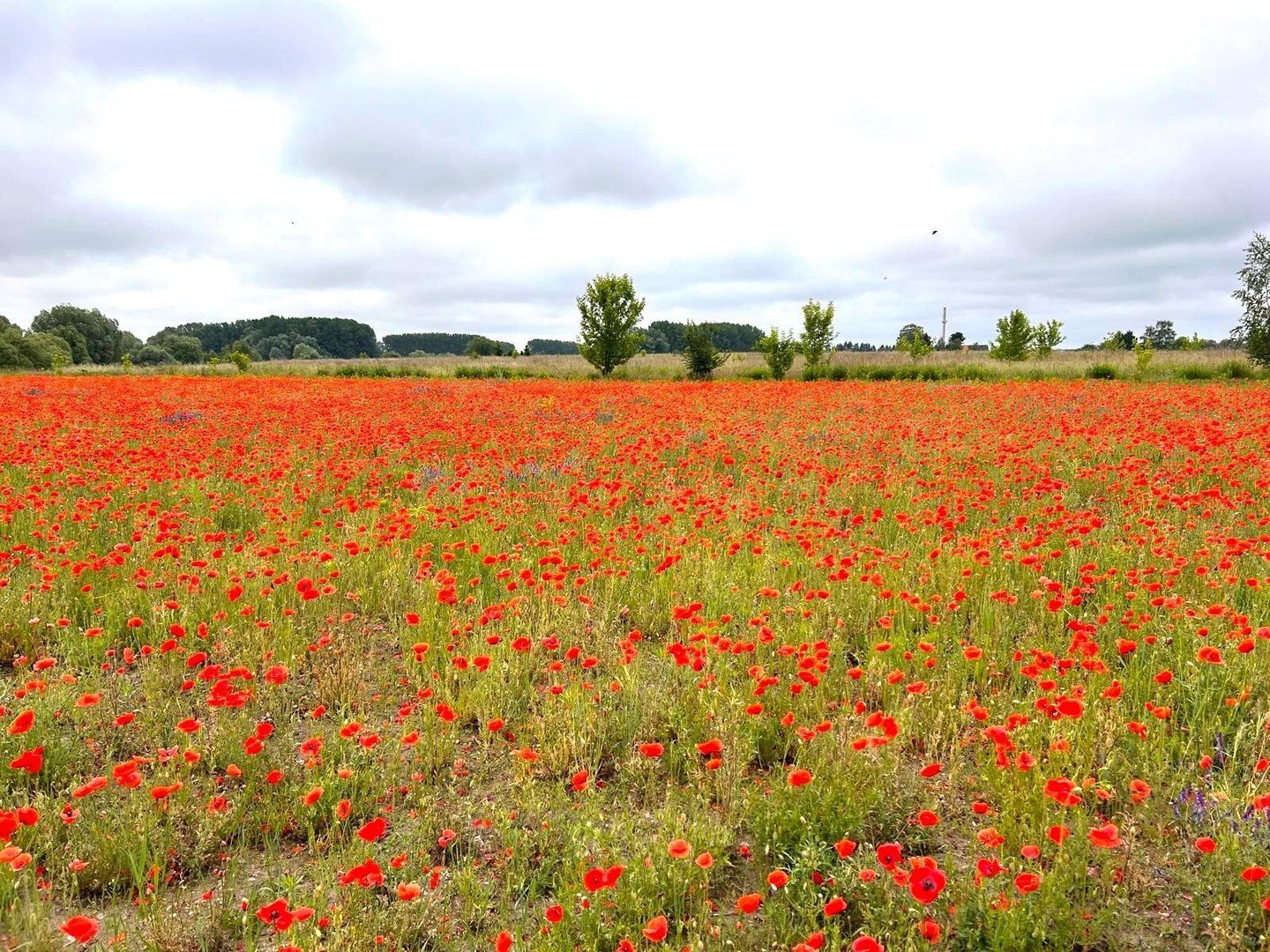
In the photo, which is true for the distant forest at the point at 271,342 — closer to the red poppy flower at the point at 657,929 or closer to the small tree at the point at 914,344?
the small tree at the point at 914,344

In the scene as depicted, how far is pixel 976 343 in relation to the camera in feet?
277

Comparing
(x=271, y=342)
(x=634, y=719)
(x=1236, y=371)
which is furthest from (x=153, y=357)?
(x=634, y=719)

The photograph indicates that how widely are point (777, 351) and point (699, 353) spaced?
4.12m

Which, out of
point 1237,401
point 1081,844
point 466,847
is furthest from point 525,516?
point 1237,401

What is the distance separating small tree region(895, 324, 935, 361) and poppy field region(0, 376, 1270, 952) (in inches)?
1489

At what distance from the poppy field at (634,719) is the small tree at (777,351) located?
29723mm

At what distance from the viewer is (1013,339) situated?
46656 millimetres

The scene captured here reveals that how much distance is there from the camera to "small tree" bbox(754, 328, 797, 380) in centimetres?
3669

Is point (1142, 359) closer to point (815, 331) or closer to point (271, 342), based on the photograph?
point (815, 331)

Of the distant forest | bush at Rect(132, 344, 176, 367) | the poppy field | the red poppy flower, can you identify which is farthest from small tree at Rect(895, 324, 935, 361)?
bush at Rect(132, 344, 176, 367)

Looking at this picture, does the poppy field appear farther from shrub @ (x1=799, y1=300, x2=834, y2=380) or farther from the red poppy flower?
shrub @ (x1=799, y1=300, x2=834, y2=380)

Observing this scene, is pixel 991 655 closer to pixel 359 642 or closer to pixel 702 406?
pixel 359 642

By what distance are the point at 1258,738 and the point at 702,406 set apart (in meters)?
13.5

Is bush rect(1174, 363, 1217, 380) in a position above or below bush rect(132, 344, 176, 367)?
below
